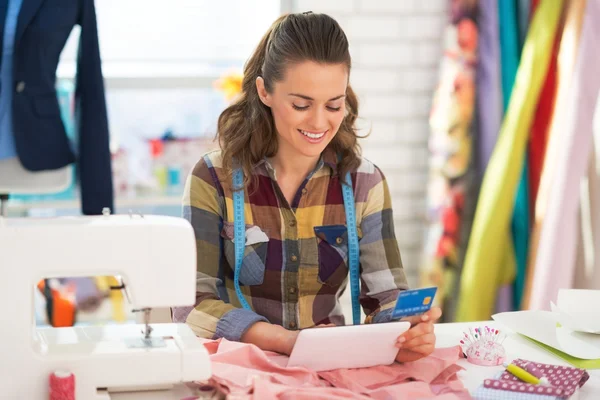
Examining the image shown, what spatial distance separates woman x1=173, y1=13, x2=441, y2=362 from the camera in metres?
2.28

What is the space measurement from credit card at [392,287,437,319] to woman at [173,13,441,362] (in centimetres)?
35

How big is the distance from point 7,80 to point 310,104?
1.59 m

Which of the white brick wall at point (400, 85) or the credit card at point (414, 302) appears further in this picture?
the white brick wall at point (400, 85)

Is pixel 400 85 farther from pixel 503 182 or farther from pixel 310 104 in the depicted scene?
pixel 310 104

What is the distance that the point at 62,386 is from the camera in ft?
5.20

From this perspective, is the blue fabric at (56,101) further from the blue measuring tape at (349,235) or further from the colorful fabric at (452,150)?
the colorful fabric at (452,150)

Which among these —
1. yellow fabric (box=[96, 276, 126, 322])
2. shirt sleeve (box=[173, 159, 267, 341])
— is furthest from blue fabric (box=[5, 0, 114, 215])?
shirt sleeve (box=[173, 159, 267, 341])

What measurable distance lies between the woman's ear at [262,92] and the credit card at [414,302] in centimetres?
80

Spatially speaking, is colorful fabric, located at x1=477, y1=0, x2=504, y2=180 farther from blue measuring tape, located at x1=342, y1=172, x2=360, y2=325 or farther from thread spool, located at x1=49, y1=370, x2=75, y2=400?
thread spool, located at x1=49, y1=370, x2=75, y2=400

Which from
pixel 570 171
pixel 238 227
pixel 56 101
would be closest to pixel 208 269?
pixel 238 227

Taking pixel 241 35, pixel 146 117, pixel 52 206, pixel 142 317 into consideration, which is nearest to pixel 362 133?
pixel 241 35

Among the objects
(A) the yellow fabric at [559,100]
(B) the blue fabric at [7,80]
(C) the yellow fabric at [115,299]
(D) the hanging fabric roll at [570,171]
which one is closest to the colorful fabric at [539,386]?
(D) the hanging fabric roll at [570,171]

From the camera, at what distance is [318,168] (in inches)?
96.9

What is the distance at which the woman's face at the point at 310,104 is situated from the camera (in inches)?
88.9
